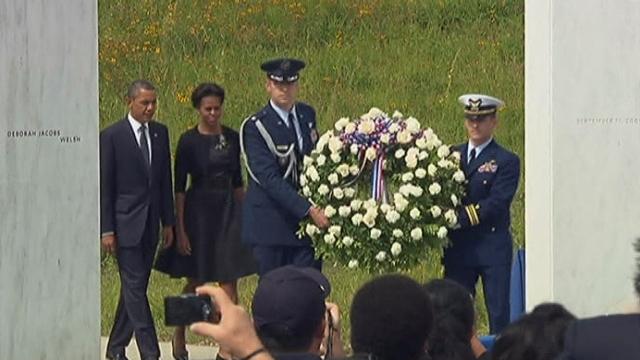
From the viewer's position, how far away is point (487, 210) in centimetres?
1121

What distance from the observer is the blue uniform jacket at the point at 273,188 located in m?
11.6

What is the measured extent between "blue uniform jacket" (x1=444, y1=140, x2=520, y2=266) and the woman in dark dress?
198 cm

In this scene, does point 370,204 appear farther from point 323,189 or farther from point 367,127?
point 367,127

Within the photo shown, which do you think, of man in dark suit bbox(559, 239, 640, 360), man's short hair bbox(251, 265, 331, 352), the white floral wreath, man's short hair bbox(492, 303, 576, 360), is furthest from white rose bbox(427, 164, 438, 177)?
man in dark suit bbox(559, 239, 640, 360)

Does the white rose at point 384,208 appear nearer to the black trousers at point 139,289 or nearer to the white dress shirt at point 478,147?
the white dress shirt at point 478,147

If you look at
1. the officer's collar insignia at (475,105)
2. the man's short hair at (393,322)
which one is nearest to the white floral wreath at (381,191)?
the officer's collar insignia at (475,105)

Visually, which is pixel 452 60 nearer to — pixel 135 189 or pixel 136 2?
pixel 136 2

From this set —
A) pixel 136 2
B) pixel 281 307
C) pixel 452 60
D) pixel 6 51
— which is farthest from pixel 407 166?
pixel 136 2

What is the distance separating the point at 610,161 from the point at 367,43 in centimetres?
1084

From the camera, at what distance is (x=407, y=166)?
37.1 feet

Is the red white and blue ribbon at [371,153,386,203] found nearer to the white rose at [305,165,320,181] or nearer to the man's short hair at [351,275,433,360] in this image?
the white rose at [305,165,320,181]

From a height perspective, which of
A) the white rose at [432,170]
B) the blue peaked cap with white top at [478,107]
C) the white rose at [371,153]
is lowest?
the white rose at [432,170]

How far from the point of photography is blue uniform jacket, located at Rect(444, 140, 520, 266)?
11250 mm

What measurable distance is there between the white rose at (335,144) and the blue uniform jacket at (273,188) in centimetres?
40
